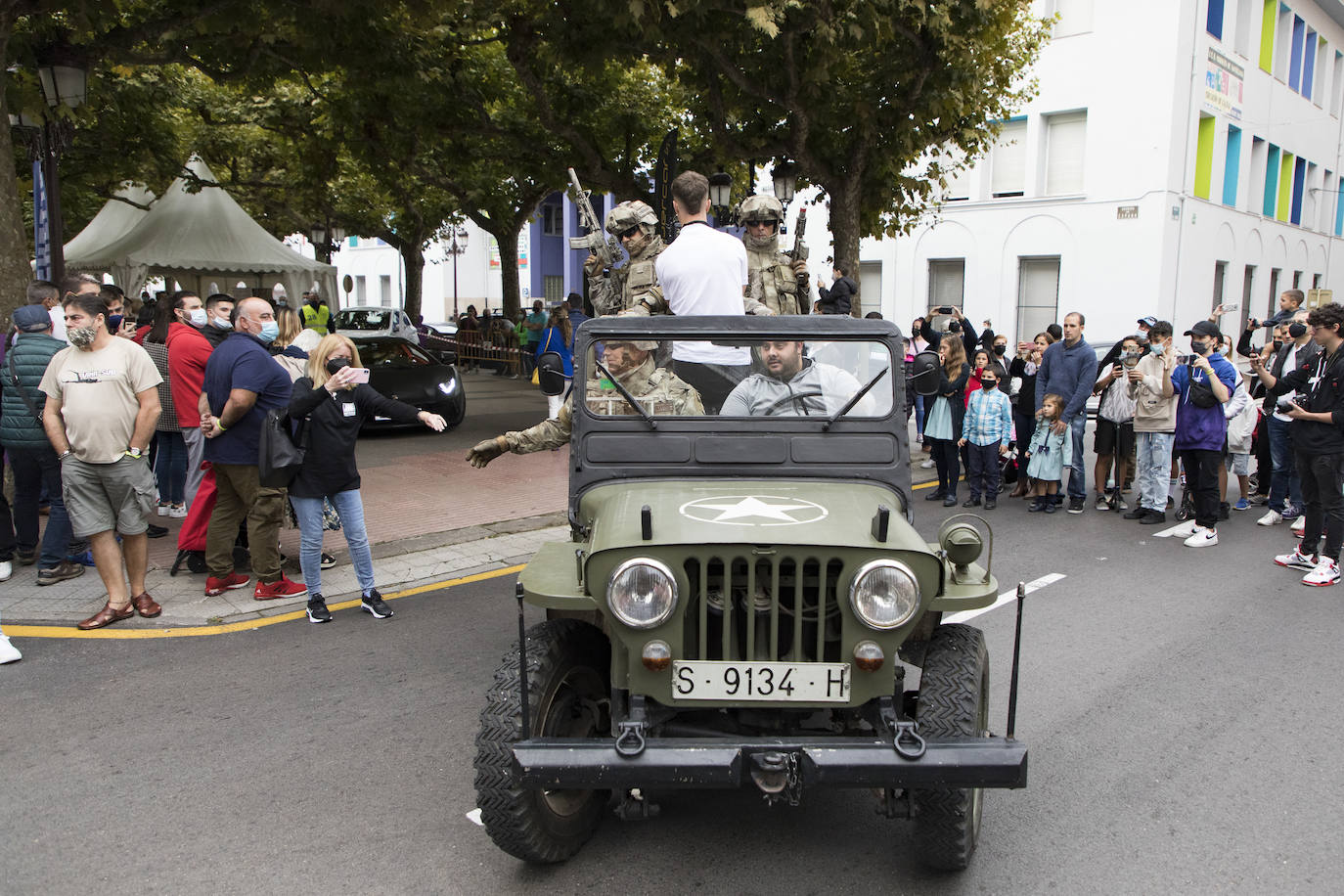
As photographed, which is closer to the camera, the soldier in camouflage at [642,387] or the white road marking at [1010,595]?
the soldier in camouflage at [642,387]

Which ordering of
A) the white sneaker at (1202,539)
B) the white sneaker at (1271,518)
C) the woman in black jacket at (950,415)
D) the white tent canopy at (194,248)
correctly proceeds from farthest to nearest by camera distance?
the white tent canopy at (194,248), the woman in black jacket at (950,415), the white sneaker at (1271,518), the white sneaker at (1202,539)

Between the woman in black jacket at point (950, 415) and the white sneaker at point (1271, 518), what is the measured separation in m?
2.77

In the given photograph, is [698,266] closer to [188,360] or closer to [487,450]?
[487,450]

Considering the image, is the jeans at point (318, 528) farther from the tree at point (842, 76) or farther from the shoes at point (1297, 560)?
the shoes at point (1297, 560)

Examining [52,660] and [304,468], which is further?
[304,468]

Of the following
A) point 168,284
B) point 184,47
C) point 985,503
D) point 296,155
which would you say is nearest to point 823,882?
point 985,503

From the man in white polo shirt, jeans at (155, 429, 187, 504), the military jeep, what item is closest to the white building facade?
jeans at (155, 429, 187, 504)

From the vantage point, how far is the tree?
33.9 ft

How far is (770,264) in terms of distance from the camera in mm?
6934

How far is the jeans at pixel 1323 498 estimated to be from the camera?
7.21 metres

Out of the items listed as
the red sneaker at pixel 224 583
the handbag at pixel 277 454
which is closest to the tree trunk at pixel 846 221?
the red sneaker at pixel 224 583

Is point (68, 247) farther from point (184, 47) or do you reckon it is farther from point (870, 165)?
point (870, 165)

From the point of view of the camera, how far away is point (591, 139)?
14844 mm

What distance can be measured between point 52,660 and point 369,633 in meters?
1.71
